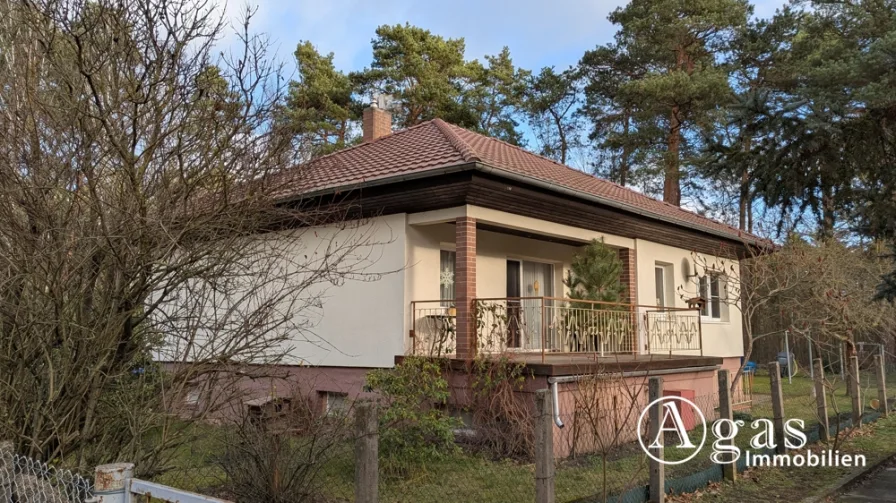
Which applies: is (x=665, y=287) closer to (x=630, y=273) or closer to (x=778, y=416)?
(x=630, y=273)

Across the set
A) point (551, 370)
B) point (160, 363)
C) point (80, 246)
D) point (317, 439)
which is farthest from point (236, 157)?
point (551, 370)

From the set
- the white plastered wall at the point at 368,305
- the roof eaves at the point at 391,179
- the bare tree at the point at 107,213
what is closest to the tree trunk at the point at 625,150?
the white plastered wall at the point at 368,305

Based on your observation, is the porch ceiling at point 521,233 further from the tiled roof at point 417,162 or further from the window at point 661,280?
the window at point 661,280

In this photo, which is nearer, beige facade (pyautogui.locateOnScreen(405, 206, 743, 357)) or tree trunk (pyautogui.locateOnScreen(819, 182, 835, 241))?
tree trunk (pyautogui.locateOnScreen(819, 182, 835, 241))

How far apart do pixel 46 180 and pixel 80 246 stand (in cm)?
53

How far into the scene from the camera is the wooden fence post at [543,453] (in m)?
4.64

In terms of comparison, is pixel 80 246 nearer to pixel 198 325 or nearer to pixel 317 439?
pixel 198 325

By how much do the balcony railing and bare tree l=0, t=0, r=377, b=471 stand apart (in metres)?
5.36

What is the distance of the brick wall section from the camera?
44.8ft

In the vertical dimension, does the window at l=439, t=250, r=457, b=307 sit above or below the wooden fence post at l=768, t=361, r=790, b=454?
above

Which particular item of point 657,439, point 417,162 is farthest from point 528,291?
point 657,439

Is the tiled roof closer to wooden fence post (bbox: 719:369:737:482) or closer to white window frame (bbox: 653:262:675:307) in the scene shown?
white window frame (bbox: 653:262:675:307)

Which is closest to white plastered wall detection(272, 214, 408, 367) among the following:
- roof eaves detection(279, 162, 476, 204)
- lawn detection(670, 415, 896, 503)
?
roof eaves detection(279, 162, 476, 204)

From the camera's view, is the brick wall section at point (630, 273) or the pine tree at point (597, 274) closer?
the pine tree at point (597, 274)
